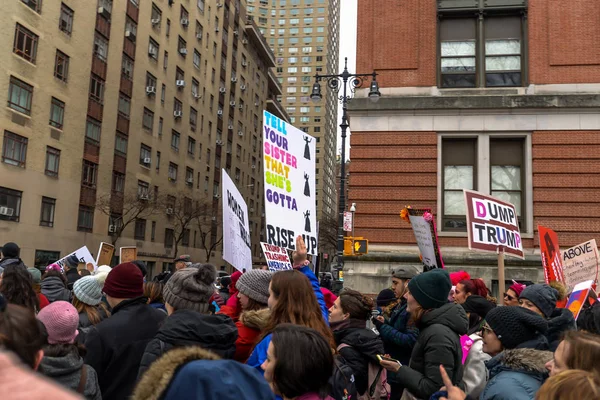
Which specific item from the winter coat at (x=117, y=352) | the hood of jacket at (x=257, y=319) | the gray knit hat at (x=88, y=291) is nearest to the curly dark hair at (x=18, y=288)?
the gray knit hat at (x=88, y=291)

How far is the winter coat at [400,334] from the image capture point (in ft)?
16.1

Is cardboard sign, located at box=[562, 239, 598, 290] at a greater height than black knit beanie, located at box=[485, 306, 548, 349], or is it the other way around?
cardboard sign, located at box=[562, 239, 598, 290]

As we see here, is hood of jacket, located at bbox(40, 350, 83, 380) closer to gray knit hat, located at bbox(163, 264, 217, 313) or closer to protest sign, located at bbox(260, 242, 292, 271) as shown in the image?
gray knit hat, located at bbox(163, 264, 217, 313)

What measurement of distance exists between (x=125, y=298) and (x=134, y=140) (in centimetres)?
4033

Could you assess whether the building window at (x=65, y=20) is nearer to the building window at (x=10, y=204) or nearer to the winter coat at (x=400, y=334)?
the building window at (x=10, y=204)

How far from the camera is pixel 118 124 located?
39906 mm

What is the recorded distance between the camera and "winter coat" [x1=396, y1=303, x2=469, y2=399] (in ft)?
11.5

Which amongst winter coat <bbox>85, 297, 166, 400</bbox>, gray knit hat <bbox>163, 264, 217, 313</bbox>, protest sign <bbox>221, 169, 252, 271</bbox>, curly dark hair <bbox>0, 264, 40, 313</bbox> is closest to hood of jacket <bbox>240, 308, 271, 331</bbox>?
gray knit hat <bbox>163, 264, 217, 313</bbox>

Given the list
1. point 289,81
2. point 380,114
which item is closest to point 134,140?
point 380,114

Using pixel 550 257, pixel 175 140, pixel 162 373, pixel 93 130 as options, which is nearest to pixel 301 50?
pixel 175 140

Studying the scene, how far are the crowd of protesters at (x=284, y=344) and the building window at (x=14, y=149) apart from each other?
27.4 m

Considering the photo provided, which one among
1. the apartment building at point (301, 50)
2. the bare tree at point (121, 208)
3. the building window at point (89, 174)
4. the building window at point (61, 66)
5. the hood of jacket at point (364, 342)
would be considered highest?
the apartment building at point (301, 50)

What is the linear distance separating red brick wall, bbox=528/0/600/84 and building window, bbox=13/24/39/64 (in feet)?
89.0

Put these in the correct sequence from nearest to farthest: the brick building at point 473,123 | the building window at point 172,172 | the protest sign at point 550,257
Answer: the protest sign at point 550,257
the brick building at point 473,123
the building window at point 172,172
